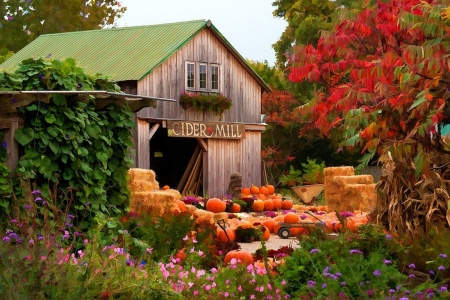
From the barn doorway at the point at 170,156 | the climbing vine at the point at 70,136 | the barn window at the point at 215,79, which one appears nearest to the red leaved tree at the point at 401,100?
the climbing vine at the point at 70,136

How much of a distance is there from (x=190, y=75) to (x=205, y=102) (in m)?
1.01

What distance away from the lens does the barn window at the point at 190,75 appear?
25.8 metres

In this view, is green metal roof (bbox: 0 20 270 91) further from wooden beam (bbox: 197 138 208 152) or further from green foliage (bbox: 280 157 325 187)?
green foliage (bbox: 280 157 325 187)

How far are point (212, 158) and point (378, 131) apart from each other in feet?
58.4

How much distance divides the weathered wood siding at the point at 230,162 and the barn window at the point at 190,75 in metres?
1.94

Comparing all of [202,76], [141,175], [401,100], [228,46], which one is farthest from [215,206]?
[401,100]

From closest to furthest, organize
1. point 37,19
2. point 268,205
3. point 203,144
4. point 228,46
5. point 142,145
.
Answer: point 268,205
point 142,145
point 203,144
point 228,46
point 37,19

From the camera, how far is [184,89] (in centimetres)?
2553

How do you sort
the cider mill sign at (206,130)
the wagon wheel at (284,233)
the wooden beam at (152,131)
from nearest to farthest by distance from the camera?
the wagon wheel at (284,233) < the wooden beam at (152,131) < the cider mill sign at (206,130)

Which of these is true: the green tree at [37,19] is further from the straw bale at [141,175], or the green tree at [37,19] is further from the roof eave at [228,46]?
the straw bale at [141,175]

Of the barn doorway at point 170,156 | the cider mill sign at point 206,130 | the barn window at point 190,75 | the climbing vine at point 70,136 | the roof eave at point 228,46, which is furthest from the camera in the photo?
the barn doorway at point 170,156

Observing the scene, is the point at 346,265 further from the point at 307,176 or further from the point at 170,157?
the point at 307,176

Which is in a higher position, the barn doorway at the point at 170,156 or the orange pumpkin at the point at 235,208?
the barn doorway at the point at 170,156

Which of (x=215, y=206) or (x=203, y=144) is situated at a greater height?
(x=203, y=144)
